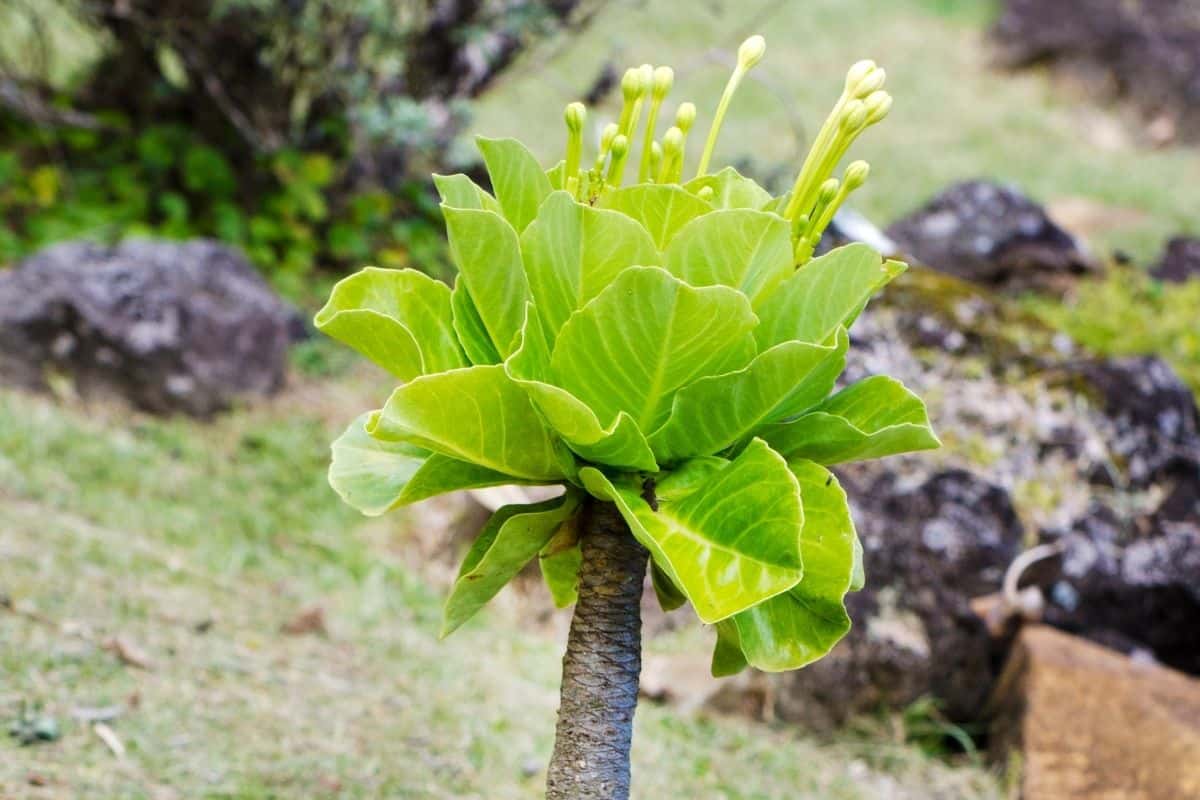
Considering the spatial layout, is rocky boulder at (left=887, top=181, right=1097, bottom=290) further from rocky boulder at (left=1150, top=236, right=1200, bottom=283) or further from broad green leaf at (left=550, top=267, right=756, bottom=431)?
broad green leaf at (left=550, top=267, right=756, bottom=431)

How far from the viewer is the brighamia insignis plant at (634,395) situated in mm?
1135

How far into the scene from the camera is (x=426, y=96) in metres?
5.39

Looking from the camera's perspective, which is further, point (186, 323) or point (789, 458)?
point (186, 323)

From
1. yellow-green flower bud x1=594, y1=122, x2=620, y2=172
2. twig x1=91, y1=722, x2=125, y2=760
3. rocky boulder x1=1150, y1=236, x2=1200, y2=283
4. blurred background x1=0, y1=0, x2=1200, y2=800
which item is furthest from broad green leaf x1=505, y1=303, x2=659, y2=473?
rocky boulder x1=1150, y1=236, x2=1200, y2=283

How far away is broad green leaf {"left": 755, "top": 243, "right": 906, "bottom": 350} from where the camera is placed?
1.21 metres

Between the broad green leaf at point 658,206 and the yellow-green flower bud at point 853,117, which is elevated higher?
the yellow-green flower bud at point 853,117

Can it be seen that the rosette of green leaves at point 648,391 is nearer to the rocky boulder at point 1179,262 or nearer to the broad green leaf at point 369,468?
the broad green leaf at point 369,468

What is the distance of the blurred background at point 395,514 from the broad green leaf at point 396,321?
3.57ft

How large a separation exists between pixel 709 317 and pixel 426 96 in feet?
14.9

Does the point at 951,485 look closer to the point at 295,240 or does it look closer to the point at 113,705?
the point at 113,705

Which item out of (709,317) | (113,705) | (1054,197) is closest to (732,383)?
(709,317)

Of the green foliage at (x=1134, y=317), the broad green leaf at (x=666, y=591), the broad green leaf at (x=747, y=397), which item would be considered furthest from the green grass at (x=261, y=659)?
the green foliage at (x=1134, y=317)

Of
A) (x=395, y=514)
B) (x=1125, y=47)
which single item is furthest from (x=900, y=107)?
(x=395, y=514)

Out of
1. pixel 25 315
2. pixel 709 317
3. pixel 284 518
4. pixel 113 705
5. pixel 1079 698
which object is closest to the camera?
pixel 709 317
